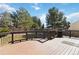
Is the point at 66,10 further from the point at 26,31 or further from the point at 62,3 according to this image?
the point at 26,31

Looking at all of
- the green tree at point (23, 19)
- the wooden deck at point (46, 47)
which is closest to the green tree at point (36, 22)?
the green tree at point (23, 19)

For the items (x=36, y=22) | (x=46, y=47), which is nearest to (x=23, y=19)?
(x=36, y=22)

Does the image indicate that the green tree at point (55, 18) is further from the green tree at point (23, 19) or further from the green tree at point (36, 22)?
the green tree at point (23, 19)

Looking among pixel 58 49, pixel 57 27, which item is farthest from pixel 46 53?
pixel 57 27

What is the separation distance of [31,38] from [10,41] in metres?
0.38

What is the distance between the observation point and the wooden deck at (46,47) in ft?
12.6

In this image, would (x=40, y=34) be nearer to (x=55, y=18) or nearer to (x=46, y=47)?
(x=46, y=47)

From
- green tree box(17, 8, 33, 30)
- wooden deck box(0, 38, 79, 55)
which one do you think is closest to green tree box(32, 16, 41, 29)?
green tree box(17, 8, 33, 30)

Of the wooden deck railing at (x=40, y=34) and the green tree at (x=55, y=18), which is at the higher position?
the green tree at (x=55, y=18)

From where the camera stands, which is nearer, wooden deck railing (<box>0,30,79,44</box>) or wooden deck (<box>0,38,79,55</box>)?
wooden deck (<box>0,38,79,55</box>)

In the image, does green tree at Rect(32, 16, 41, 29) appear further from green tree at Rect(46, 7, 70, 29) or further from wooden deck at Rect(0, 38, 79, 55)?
wooden deck at Rect(0, 38, 79, 55)

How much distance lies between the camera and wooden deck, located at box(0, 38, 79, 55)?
383 cm

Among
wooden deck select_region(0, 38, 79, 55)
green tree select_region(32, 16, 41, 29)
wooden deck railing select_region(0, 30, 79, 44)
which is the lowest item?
wooden deck select_region(0, 38, 79, 55)

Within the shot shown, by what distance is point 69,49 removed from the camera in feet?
12.8
